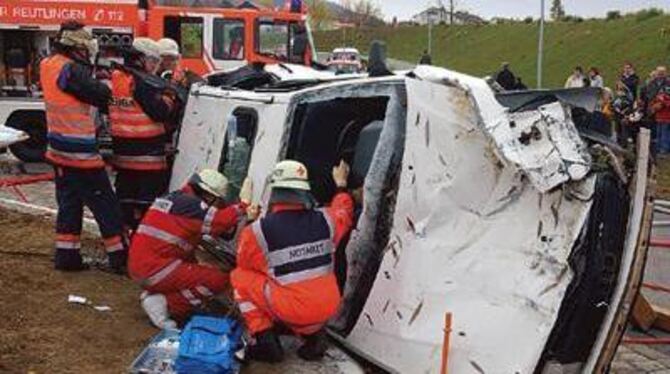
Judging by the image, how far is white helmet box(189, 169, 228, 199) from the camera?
5.16m

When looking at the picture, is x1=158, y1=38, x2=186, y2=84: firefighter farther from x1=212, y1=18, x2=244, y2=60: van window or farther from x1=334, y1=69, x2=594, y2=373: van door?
x1=212, y1=18, x2=244, y2=60: van window

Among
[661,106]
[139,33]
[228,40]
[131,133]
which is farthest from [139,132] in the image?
[661,106]

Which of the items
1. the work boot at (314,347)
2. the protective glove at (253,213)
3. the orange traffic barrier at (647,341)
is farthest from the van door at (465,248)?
the orange traffic barrier at (647,341)

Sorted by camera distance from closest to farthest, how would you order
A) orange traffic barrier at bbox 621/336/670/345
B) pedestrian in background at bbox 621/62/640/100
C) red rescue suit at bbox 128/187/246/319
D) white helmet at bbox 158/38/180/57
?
1. red rescue suit at bbox 128/187/246/319
2. orange traffic barrier at bbox 621/336/670/345
3. white helmet at bbox 158/38/180/57
4. pedestrian in background at bbox 621/62/640/100

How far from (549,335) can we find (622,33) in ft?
122

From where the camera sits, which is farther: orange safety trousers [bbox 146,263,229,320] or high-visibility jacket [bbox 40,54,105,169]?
high-visibility jacket [bbox 40,54,105,169]

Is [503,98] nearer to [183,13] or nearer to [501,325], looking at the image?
[501,325]

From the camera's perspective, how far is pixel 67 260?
20.2ft

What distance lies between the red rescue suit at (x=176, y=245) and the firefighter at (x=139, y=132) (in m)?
1.19

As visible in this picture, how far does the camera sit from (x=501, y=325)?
12.0ft

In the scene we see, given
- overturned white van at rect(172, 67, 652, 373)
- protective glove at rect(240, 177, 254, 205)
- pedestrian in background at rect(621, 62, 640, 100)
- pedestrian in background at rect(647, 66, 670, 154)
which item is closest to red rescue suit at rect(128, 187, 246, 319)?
protective glove at rect(240, 177, 254, 205)

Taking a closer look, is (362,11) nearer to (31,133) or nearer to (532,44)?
(532,44)

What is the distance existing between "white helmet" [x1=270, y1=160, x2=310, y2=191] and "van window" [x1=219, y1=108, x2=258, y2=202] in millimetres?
880

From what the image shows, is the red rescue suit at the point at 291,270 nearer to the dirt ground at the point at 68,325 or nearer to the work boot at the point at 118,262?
the dirt ground at the point at 68,325
